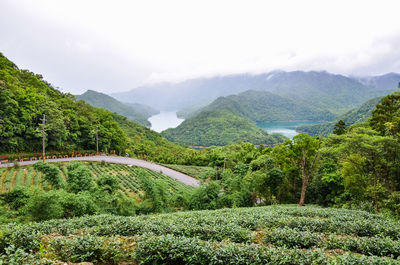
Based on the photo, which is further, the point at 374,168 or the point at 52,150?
the point at 52,150

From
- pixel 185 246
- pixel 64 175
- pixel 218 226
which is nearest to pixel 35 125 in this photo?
pixel 64 175

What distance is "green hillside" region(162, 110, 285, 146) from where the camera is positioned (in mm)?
112812

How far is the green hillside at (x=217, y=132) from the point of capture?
11281 centimetres

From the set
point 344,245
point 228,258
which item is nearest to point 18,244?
point 228,258

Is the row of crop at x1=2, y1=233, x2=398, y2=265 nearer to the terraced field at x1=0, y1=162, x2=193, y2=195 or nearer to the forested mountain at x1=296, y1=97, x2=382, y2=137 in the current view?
the terraced field at x1=0, y1=162, x2=193, y2=195

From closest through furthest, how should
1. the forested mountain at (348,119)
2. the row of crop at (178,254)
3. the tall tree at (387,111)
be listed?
the row of crop at (178,254)
the tall tree at (387,111)
the forested mountain at (348,119)

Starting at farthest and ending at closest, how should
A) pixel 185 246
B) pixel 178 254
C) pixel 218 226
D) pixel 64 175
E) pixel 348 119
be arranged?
pixel 348 119 < pixel 64 175 < pixel 218 226 < pixel 185 246 < pixel 178 254

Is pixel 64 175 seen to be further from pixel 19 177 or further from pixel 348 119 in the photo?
pixel 348 119

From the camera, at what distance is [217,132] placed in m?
125

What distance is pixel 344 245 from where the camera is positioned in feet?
20.0

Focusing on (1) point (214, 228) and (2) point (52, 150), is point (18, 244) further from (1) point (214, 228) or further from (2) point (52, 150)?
(2) point (52, 150)

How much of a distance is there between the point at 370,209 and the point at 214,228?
1211 cm

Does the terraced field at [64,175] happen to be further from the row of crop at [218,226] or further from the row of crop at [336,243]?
the row of crop at [336,243]

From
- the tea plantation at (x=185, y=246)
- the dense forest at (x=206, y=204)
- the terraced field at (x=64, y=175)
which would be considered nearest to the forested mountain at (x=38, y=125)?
the dense forest at (x=206, y=204)
